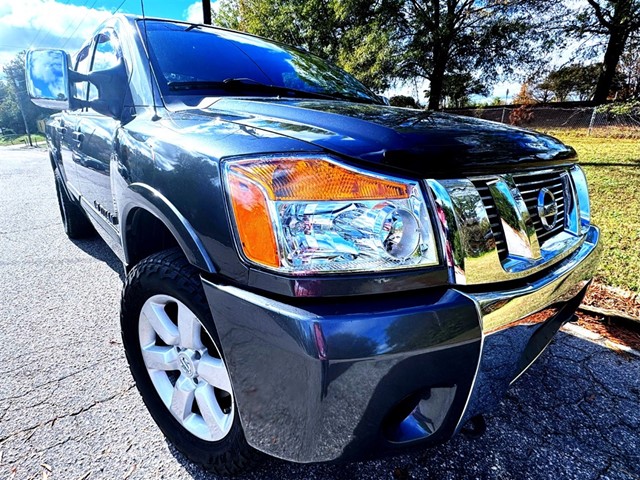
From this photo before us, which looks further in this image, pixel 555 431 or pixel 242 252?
pixel 555 431

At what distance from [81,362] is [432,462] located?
1.82m

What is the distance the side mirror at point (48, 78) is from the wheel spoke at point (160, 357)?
1445mm

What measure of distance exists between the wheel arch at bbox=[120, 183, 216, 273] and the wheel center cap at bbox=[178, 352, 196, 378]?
15.4 inches

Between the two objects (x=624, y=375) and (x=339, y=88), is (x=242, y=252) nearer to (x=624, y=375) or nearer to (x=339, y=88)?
(x=339, y=88)

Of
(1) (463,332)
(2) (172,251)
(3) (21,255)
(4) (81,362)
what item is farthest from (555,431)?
(3) (21,255)

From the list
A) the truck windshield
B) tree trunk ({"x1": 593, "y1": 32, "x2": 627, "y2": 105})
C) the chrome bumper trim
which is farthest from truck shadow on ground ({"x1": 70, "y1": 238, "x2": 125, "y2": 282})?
tree trunk ({"x1": 593, "y1": 32, "x2": 627, "y2": 105})

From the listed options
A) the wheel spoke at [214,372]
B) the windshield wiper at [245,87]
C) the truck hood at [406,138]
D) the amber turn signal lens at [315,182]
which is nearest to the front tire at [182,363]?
the wheel spoke at [214,372]

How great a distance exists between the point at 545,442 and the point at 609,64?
2724 cm

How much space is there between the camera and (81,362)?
2055 millimetres

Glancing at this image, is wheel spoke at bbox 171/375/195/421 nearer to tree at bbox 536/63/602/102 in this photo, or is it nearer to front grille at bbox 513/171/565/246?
front grille at bbox 513/171/565/246

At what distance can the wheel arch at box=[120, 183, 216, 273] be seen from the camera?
1149mm

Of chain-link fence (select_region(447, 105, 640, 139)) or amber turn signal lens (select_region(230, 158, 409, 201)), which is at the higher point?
chain-link fence (select_region(447, 105, 640, 139))

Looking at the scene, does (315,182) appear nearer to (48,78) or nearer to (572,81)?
(48,78)

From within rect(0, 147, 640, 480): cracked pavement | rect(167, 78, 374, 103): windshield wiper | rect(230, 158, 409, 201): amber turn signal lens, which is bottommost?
rect(0, 147, 640, 480): cracked pavement
